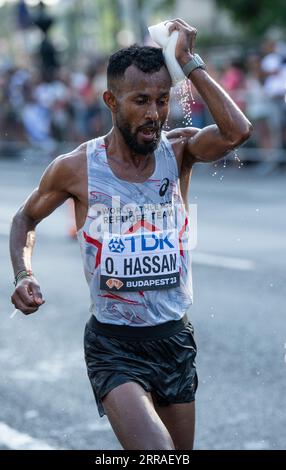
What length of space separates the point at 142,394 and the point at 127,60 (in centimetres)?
132

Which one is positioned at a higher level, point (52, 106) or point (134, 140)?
point (52, 106)

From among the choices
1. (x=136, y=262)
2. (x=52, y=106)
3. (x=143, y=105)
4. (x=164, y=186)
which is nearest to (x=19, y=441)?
(x=136, y=262)

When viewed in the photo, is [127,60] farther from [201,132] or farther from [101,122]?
[101,122]

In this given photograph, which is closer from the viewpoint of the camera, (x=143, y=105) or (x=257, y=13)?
(x=143, y=105)

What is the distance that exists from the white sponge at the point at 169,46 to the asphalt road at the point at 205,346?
90.7 inches

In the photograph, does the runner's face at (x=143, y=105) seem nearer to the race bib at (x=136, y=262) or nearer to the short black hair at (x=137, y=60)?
the short black hair at (x=137, y=60)

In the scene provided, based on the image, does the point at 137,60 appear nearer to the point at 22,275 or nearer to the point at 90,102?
the point at 22,275

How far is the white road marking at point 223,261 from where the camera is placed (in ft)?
38.0

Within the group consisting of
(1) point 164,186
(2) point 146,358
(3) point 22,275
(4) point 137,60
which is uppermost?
(4) point 137,60

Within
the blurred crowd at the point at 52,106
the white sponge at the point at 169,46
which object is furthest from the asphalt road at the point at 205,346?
the blurred crowd at the point at 52,106

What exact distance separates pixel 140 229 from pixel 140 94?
0.56m

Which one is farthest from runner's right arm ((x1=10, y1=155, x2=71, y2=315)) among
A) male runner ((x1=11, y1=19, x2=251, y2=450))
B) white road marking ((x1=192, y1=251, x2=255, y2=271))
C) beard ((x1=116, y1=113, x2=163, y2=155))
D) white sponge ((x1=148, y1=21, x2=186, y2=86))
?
white road marking ((x1=192, y1=251, x2=255, y2=271))

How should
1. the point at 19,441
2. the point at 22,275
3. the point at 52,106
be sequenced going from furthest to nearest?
1. the point at 52,106
2. the point at 19,441
3. the point at 22,275

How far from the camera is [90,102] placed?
22031 millimetres
